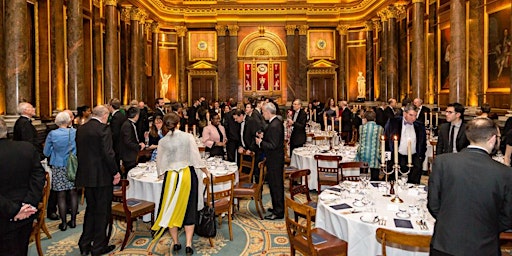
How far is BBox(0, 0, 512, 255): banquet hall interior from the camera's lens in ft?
29.2

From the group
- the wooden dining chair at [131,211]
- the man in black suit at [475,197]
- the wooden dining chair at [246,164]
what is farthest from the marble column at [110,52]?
the man in black suit at [475,197]

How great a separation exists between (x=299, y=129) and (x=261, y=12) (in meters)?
14.9

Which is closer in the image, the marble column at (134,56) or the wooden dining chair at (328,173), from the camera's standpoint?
A: the wooden dining chair at (328,173)

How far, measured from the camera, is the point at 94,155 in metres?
5.48

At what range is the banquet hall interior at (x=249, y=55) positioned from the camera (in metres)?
8.91

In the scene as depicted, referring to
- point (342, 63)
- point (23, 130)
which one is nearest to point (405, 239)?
point (23, 130)

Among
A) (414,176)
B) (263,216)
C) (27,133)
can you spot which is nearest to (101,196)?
(27,133)

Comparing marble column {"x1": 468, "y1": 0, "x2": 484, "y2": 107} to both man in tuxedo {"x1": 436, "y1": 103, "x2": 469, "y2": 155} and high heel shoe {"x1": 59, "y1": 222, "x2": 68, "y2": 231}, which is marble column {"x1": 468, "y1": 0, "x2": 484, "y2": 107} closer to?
man in tuxedo {"x1": 436, "y1": 103, "x2": 469, "y2": 155}

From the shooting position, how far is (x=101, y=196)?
5.58 meters

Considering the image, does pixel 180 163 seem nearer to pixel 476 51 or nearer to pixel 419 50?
pixel 476 51

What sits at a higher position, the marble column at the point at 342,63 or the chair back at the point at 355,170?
the marble column at the point at 342,63

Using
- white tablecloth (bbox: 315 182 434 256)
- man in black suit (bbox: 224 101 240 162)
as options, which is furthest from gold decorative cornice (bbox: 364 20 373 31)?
white tablecloth (bbox: 315 182 434 256)

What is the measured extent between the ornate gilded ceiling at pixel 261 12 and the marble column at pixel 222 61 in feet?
1.61

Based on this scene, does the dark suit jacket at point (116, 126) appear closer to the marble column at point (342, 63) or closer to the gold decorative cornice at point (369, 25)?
the gold decorative cornice at point (369, 25)
